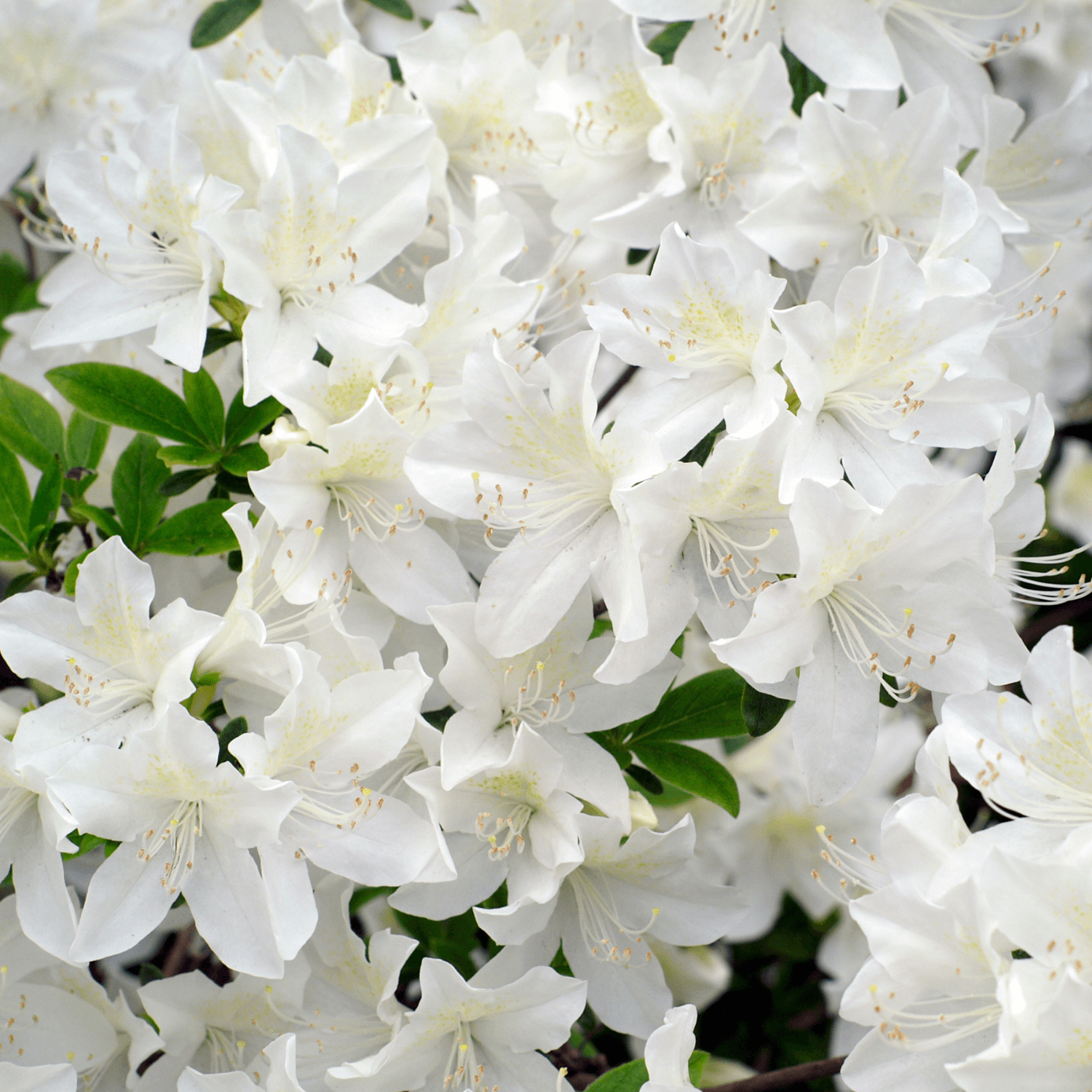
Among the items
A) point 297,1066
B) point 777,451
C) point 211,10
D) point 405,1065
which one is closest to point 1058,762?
point 777,451

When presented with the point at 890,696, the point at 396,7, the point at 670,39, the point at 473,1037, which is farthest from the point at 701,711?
the point at 396,7

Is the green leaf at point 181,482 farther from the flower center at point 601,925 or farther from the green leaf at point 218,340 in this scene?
the flower center at point 601,925

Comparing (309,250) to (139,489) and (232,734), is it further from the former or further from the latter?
(232,734)

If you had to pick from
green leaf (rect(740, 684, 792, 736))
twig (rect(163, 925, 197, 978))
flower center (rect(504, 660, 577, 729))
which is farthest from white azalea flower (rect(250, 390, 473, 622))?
twig (rect(163, 925, 197, 978))

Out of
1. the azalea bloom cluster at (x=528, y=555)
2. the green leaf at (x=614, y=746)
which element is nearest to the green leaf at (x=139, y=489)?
the azalea bloom cluster at (x=528, y=555)

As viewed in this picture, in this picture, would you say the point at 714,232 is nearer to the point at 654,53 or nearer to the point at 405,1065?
the point at 654,53

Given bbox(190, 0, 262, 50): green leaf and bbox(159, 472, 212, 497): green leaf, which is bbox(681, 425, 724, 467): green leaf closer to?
bbox(159, 472, 212, 497): green leaf
